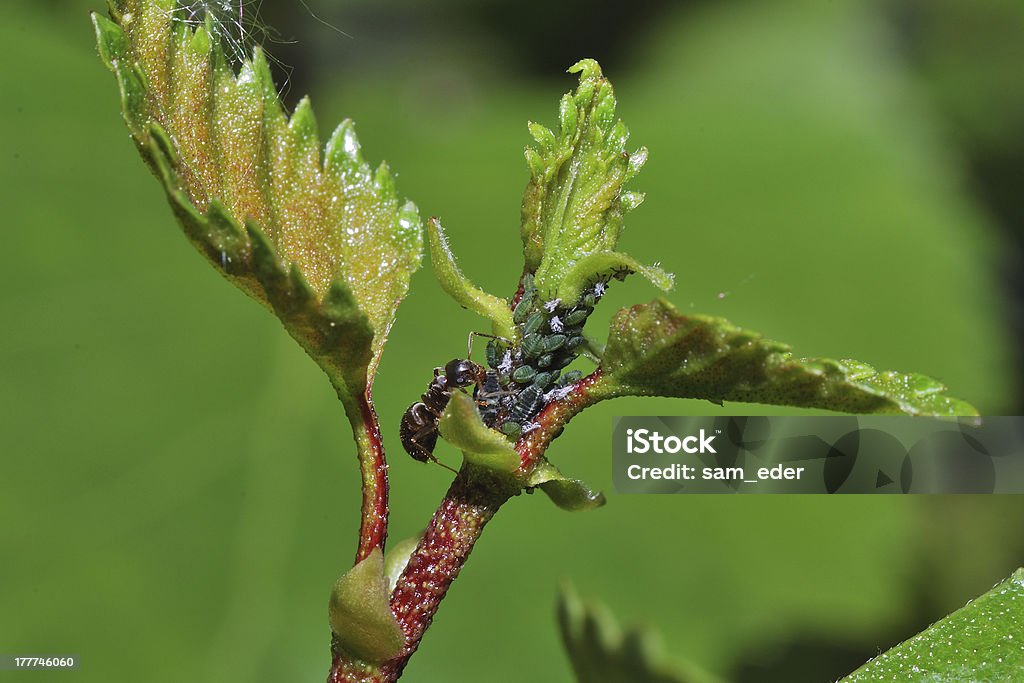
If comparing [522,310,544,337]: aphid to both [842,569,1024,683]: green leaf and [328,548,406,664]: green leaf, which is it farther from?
[842,569,1024,683]: green leaf

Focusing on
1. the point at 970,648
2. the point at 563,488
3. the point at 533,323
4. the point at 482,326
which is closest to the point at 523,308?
the point at 533,323

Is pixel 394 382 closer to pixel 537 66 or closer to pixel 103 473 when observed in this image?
pixel 103 473

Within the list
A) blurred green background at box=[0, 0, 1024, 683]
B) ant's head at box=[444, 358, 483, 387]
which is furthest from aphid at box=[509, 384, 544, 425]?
blurred green background at box=[0, 0, 1024, 683]

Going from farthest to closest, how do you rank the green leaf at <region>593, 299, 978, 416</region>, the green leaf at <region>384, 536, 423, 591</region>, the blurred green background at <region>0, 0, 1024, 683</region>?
the blurred green background at <region>0, 0, 1024, 683</region>, the green leaf at <region>384, 536, 423, 591</region>, the green leaf at <region>593, 299, 978, 416</region>

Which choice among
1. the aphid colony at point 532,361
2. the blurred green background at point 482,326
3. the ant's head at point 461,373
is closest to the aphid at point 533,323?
the aphid colony at point 532,361

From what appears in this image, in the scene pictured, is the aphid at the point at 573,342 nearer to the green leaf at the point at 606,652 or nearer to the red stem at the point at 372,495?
the red stem at the point at 372,495
